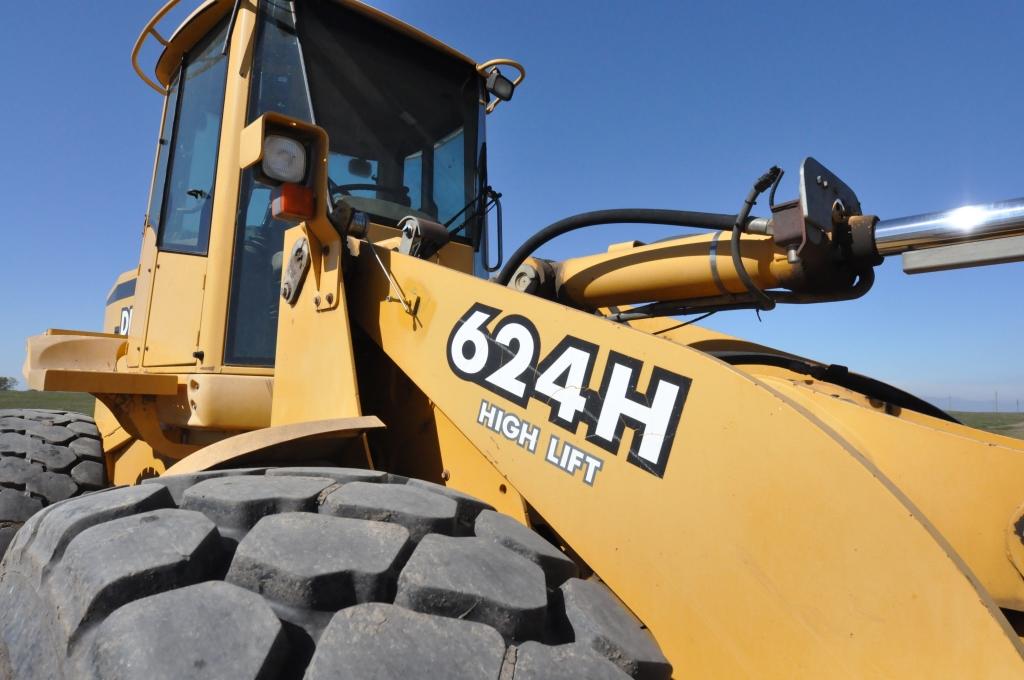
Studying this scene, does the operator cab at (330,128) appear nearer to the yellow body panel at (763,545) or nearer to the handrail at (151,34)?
the handrail at (151,34)

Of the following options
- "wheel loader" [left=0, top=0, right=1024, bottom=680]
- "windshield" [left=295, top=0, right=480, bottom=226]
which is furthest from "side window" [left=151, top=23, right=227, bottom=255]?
"windshield" [left=295, top=0, right=480, bottom=226]

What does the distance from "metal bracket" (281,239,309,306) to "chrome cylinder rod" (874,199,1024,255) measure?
1.59 meters

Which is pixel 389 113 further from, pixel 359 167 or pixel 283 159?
pixel 283 159

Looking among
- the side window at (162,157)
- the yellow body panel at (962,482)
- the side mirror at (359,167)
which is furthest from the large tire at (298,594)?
the side window at (162,157)

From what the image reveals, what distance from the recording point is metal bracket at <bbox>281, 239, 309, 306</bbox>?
7.30 ft

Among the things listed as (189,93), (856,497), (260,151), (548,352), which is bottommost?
(856,497)

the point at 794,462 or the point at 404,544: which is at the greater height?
the point at 794,462

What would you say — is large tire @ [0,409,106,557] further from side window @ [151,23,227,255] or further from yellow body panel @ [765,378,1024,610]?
yellow body panel @ [765,378,1024,610]

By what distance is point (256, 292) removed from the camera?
9.04 ft

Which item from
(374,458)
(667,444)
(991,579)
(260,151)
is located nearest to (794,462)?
(667,444)

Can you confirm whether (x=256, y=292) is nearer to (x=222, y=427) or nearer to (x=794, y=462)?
(x=222, y=427)

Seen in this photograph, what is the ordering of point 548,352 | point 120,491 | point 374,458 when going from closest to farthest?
1. point 120,491
2. point 548,352
3. point 374,458

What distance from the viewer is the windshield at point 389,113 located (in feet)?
9.37

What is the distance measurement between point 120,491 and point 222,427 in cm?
113
